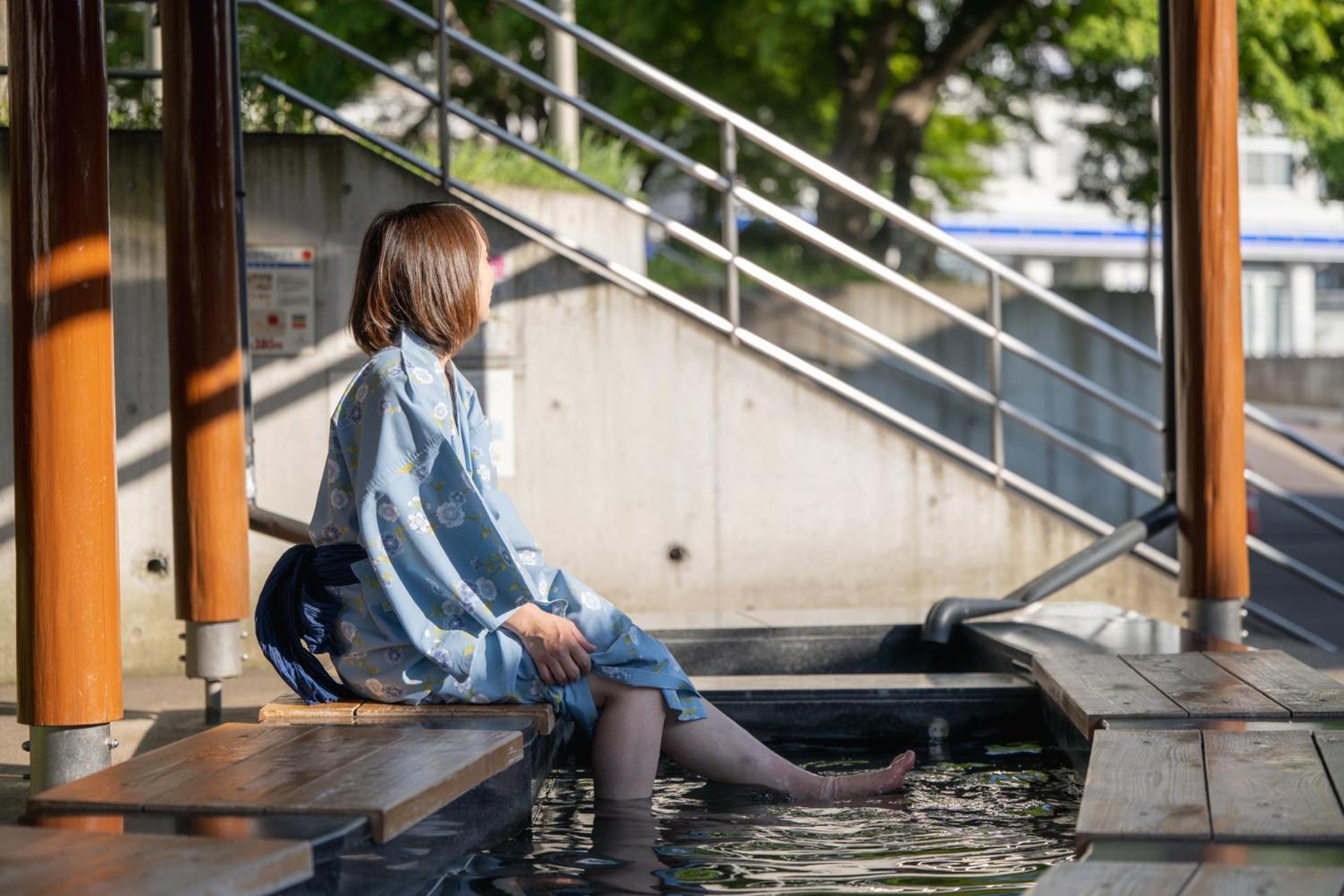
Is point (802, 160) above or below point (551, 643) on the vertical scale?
above

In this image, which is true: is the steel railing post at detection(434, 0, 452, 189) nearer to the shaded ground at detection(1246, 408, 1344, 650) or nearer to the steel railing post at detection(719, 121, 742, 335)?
the steel railing post at detection(719, 121, 742, 335)

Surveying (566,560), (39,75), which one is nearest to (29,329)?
(39,75)

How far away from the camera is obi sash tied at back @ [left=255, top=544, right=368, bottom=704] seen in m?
3.80

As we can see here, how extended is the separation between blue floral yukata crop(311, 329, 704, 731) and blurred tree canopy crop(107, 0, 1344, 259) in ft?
35.1

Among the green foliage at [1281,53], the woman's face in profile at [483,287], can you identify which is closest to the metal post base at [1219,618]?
the woman's face in profile at [483,287]

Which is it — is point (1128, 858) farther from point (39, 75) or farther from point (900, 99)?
point (900, 99)

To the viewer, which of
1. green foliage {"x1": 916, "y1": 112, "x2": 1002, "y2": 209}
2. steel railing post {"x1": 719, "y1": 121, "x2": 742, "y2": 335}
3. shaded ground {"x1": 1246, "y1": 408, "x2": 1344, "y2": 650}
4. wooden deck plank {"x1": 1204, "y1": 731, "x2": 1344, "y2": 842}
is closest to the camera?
wooden deck plank {"x1": 1204, "y1": 731, "x2": 1344, "y2": 842}

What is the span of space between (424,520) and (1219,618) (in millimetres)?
3180

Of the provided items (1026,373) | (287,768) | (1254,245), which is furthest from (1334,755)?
(1254,245)

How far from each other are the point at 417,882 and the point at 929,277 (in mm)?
16185

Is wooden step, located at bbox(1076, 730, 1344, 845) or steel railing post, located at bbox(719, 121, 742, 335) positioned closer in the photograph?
wooden step, located at bbox(1076, 730, 1344, 845)

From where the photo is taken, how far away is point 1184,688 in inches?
163

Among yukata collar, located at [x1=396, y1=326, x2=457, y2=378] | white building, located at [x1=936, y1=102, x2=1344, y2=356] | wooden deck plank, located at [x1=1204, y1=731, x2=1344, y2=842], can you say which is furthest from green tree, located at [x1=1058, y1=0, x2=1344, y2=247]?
white building, located at [x1=936, y1=102, x2=1344, y2=356]

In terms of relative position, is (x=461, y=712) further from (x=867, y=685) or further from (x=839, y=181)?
(x=839, y=181)
